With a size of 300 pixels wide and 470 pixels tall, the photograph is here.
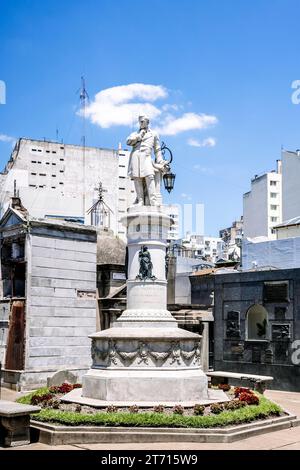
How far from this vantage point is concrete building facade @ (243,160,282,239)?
67188mm

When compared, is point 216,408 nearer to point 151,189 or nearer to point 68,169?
point 151,189

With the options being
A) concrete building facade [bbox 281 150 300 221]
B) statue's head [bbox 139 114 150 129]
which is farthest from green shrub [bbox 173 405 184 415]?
concrete building facade [bbox 281 150 300 221]

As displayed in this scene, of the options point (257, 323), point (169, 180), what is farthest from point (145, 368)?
point (257, 323)

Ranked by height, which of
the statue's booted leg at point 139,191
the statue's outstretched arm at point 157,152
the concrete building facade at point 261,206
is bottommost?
the statue's booted leg at point 139,191

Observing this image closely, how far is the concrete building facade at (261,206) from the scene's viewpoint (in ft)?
220

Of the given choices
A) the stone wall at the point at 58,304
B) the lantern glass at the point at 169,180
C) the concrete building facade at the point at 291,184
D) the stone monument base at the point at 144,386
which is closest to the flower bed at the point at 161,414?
the stone monument base at the point at 144,386

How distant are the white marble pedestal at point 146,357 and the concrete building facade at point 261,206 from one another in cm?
5005

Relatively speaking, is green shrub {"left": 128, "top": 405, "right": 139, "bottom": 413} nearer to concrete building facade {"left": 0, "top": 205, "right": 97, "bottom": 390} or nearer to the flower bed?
the flower bed

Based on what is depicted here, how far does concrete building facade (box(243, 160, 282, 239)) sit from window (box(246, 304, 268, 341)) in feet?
129

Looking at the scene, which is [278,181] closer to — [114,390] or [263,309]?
[263,309]

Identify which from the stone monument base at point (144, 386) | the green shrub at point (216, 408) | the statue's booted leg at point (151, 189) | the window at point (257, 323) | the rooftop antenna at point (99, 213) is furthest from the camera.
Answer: the rooftop antenna at point (99, 213)

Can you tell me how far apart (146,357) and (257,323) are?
1213 centimetres

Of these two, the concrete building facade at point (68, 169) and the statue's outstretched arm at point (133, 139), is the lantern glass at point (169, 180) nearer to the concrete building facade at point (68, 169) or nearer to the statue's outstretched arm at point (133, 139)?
the statue's outstretched arm at point (133, 139)

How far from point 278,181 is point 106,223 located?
25166mm
